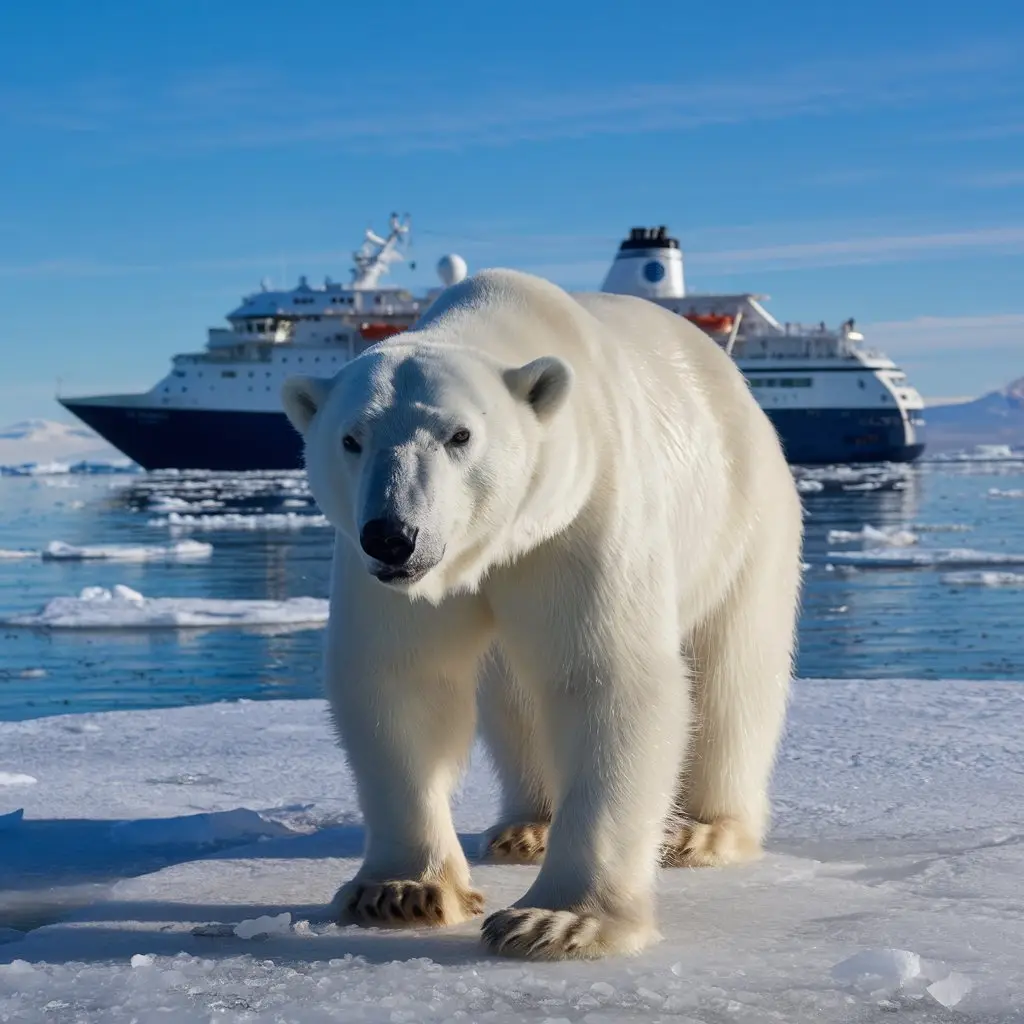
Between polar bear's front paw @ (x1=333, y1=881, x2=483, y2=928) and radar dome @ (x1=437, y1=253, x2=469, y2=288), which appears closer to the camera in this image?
polar bear's front paw @ (x1=333, y1=881, x2=483, y2=928)

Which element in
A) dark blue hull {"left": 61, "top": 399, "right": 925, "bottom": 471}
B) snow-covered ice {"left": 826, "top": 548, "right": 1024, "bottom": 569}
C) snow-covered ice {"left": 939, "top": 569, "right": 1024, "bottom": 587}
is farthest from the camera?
dark blue hull {"left": 61, "top": 399, "right": 925, "bottom": 471}

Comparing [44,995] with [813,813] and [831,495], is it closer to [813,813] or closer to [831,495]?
[813,813]

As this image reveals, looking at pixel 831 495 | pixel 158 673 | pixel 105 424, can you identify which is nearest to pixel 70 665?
pixel 158 673

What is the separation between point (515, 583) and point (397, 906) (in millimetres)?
530

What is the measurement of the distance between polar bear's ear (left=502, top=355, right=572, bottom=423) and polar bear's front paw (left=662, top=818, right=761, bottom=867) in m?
1.03

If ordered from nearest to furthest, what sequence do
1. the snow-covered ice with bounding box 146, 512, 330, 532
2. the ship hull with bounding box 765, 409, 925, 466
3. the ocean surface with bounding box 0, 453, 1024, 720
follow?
the ocean surface with bounding box 0, 453, 1024, 720 < the snow-covered ice with bounding box 146, 512, 330, 532 < the ship hull with bounding box 765, 409, 925, 466

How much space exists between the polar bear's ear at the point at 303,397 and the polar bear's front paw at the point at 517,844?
100 centimetres

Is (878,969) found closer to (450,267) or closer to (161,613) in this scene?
(161,613)

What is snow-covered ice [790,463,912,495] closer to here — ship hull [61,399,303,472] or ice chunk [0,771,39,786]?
ship hull [61,399,303,472]

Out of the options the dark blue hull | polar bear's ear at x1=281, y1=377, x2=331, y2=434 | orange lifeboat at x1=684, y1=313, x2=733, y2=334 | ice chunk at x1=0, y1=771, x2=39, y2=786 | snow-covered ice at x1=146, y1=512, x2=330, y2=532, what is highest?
orange lifeboat at x1=684, y1=313, x2=733, y2=334

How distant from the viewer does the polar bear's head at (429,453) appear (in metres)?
1.83

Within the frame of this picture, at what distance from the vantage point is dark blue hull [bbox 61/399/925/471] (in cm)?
4109

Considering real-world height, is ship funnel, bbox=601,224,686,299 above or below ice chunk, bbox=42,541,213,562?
above

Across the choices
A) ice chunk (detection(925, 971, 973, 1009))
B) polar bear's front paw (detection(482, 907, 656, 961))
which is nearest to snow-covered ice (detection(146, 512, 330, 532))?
polar bear's front paw (detection(482, 907, 656, 961))
